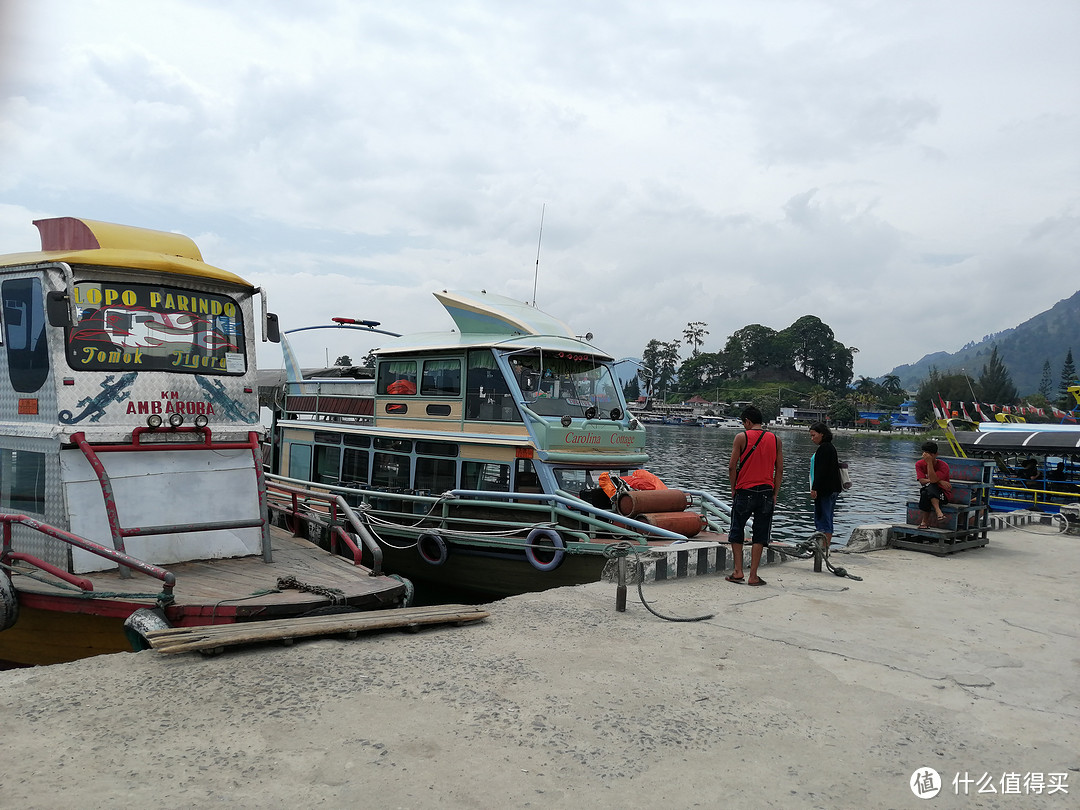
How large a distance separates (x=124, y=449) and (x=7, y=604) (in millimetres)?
1763

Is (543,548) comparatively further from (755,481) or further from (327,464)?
(327,464)

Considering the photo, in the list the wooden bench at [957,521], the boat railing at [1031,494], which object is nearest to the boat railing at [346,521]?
the wooden bench at [957,521]

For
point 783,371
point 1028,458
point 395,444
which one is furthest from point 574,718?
point 783,371

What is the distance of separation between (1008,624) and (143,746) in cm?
717

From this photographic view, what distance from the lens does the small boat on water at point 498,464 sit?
10789 mm

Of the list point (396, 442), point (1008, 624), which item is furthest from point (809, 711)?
point (396, 442)

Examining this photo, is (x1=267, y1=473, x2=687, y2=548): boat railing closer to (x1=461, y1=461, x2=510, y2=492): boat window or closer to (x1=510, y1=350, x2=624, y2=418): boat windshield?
(x1=461, y1=461, x2=510, y2=492): boat window

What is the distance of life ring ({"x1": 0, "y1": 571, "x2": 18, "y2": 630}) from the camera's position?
702 cm

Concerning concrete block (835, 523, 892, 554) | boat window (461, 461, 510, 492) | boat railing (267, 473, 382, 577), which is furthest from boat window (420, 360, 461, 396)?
concrete block (835, 523, 892, 554)

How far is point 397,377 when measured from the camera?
13.8 meters

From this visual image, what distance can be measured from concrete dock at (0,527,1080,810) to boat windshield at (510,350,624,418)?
19.3ft

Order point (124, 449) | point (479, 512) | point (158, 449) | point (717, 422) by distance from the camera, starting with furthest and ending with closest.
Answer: point (717, 422)
point (479, 512)
point (158, 449)
point (124, 449)

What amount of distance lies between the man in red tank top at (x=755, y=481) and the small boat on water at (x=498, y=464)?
1749mm

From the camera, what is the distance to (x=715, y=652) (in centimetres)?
587
